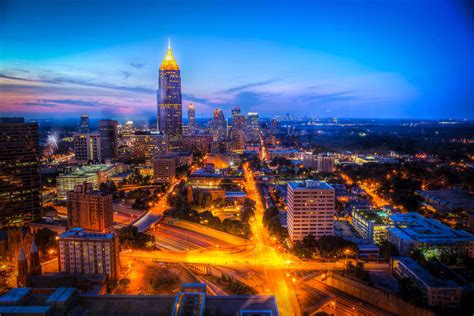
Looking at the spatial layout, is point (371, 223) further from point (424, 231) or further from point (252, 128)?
point (252, 128)

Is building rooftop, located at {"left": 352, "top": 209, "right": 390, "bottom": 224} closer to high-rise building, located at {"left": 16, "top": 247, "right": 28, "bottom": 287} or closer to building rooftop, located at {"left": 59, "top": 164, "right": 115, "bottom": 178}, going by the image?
high-rise building, located at {"left": 16, "top": 247, "right": 28, "bottom": 287}

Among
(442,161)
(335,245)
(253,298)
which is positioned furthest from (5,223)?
(442,161)

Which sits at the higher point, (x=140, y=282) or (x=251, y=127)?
(x=251, y=127)

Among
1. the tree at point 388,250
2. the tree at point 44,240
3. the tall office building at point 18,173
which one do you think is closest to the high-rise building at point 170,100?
the tall office building at point 18,173

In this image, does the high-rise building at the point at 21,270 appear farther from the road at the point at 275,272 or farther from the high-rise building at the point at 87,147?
the high-rise building at the point at 87,147

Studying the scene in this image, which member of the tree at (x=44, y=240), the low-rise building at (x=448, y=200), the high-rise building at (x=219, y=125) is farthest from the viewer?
the high-rise building at (x=219, y=125)

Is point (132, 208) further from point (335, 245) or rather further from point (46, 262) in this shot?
point (335, 245)
